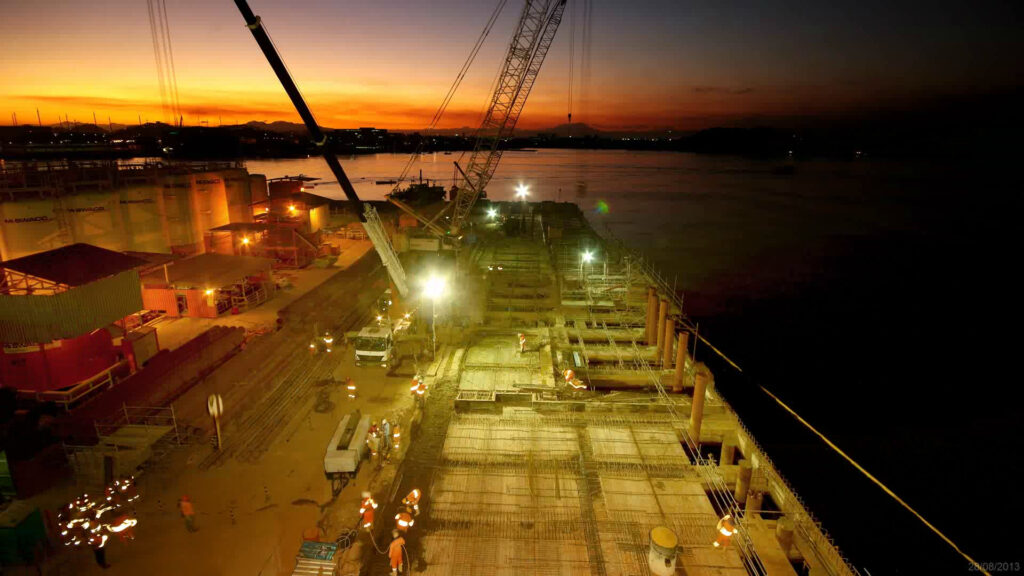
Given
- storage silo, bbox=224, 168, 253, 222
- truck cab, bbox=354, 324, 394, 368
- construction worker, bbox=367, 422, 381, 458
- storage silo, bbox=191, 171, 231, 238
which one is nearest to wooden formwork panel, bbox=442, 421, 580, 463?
construction worker, bbox=367, 422, 381, 458

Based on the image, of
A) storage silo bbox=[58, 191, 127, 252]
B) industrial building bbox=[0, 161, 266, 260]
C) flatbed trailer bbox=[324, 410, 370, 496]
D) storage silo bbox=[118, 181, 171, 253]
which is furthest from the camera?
storage silo bbox=[118, 181, 171, 253]

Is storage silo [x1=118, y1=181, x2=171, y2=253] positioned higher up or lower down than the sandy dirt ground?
higher up

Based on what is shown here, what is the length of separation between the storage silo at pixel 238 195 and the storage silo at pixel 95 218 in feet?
33.6

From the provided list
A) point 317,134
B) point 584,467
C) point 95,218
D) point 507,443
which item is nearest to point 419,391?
point 507,443

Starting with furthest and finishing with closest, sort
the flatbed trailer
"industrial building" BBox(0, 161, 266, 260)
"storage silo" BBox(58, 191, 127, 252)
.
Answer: "storage silo" BBox(58, 191, 127, 252) → "industrial building" BBox(0, 161, 266, 260) → the flatbed trailer

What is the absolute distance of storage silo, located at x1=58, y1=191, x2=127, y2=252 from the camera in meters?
27.8

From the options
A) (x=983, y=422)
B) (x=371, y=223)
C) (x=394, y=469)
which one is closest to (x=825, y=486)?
(x=983, y=422)

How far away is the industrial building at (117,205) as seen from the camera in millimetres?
25594

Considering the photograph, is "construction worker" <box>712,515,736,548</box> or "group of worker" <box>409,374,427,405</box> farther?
"group of worker" <box>409,374,427,405</box>

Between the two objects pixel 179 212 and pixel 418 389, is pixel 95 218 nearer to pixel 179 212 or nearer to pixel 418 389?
pixel 179 212

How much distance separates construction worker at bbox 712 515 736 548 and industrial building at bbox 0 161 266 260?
33.1 metres

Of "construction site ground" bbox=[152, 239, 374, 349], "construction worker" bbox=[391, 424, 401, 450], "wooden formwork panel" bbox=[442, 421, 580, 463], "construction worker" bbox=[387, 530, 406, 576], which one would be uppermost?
"construction worker" bbox=[387, 530, 406, 576]

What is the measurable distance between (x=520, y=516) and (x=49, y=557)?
37.8ft

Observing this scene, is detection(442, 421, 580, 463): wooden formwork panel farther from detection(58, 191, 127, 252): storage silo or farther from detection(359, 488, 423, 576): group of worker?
detection(58, 191, 127, 252): storage silo
